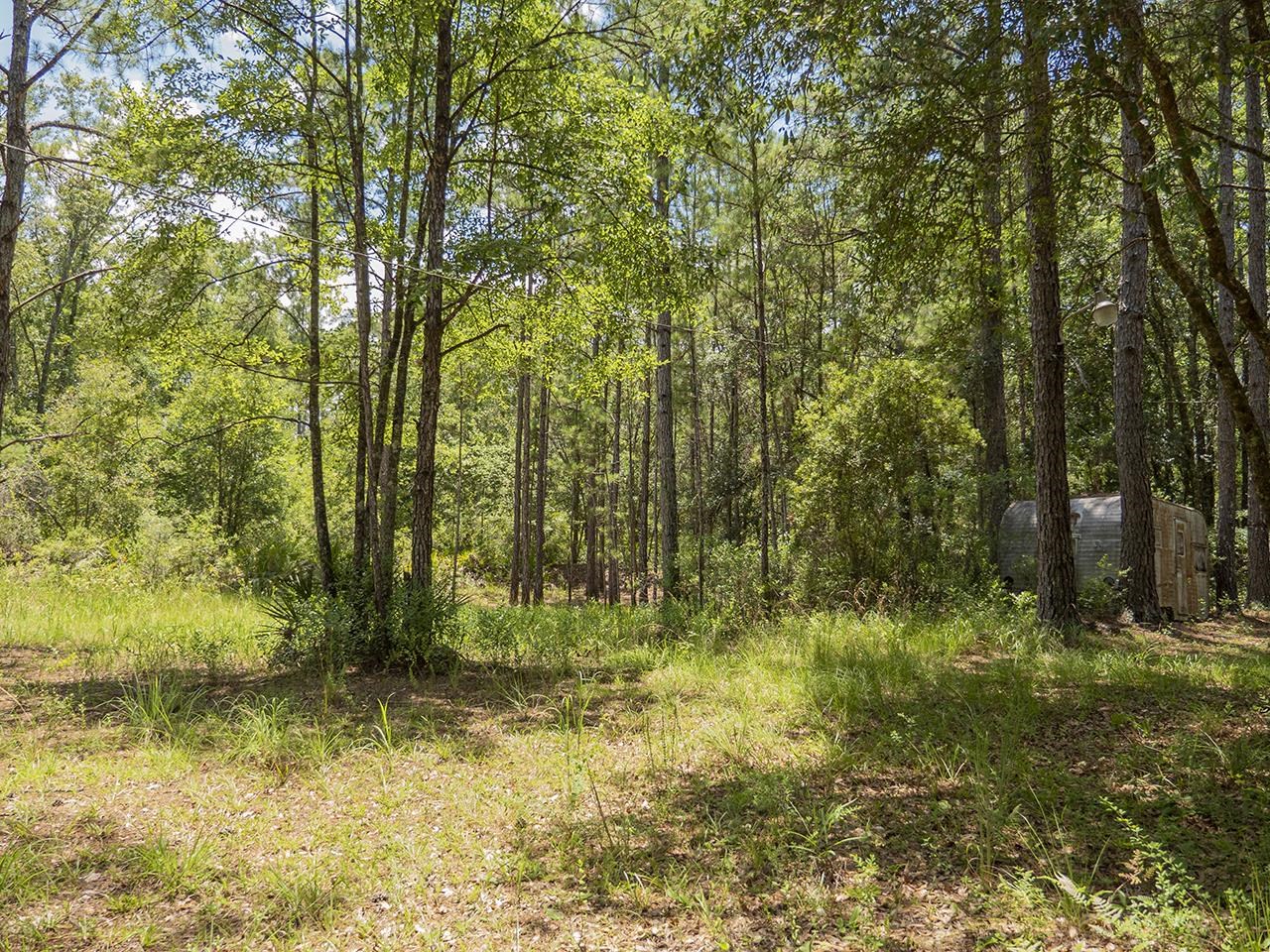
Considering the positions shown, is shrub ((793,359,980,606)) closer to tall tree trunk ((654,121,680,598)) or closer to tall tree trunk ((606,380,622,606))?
tall tree trunk ((654,121,680,598))

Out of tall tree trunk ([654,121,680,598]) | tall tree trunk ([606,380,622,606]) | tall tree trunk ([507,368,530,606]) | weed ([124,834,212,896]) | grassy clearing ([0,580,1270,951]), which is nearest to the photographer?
grassy clearing ([0,580,1270,951])

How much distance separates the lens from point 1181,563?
33.7 ft

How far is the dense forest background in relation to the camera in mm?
4336

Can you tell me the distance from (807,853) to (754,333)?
1503 cm

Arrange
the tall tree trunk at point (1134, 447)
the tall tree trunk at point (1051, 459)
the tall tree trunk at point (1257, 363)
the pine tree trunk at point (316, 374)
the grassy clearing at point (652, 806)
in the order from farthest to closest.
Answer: the tall tree trunk at point (1257, 363)
the tall tree trunk at point (1134, 447)
the pine tree trunk at point (316, 374)
the tall tree trunk at point (1051, 459)
the grassy clearing at point (652, 806)

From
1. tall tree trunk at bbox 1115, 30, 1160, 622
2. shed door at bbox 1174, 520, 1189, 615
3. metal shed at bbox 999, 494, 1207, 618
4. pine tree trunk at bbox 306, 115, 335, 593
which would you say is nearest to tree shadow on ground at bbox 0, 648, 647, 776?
pine tree trunk at bbox 306, 115, 335, 593

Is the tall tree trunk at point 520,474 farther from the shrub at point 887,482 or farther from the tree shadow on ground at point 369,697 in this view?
the tree shadow on ground at point 369,697

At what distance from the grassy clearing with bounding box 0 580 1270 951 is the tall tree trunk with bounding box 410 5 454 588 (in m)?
1.48

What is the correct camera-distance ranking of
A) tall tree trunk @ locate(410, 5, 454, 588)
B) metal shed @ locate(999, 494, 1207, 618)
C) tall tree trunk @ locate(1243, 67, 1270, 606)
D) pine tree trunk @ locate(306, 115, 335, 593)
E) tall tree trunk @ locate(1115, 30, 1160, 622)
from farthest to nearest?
tall tree trunk @ locate(1243, 67, 1270, 606) < metal shed @ locate(999, 494, 1207, 618) < tall tree trunk @ locate(1115, 30, 1160, 622) < pine tree trunk @ locate(306, 115, 335, 593) < tall tree trunk @ locate(410, 5, 454, 588)

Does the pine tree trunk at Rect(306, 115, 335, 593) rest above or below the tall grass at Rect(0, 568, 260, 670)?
above

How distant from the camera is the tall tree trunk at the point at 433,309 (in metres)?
6.56

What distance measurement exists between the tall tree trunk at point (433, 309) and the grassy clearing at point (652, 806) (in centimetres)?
148

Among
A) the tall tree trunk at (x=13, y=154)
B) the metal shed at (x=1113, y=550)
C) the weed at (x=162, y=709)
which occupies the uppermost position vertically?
the tall tree trunk at (x=13, y=154)

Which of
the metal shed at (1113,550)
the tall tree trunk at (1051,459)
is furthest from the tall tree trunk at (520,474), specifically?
the metal shed at (1113,550)
